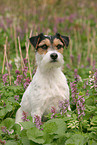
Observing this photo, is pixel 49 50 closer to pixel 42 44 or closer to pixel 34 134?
pixel 42 44

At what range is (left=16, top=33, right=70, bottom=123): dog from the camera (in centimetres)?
358

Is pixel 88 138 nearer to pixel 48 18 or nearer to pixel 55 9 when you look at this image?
pixel 48 18

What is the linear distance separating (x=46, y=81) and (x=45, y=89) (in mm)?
142

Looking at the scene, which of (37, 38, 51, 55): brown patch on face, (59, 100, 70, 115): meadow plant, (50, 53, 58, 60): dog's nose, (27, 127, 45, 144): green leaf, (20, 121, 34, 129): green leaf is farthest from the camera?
(37, 38, 51, 55): brown patch on face

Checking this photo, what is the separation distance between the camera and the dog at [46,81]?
3582 mm

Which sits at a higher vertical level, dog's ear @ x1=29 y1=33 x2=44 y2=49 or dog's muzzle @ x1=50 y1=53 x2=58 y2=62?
dog's ear @ x1=29 y1=33 x2=44 y2=49

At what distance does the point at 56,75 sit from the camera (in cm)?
380

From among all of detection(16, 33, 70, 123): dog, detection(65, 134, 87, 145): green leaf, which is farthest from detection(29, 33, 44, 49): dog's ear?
detection(65, 134, 87, 145): green leaf

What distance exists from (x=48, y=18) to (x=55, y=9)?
2.58 m

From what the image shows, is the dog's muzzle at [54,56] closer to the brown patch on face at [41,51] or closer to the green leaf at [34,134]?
the brown patch on face at [41,51]

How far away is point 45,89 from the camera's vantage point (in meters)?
3.67

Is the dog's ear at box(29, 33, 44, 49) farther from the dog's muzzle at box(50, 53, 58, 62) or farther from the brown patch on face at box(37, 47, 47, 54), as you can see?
the dog's muzzle at box(50, 53, 58, 62)

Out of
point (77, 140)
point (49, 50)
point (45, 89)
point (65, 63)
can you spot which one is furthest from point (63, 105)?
point (65, 63)

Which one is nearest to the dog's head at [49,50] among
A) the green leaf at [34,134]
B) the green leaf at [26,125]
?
the green leaf at [26,125]
